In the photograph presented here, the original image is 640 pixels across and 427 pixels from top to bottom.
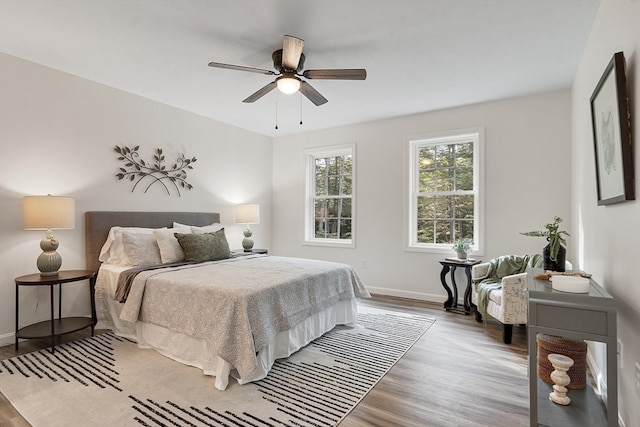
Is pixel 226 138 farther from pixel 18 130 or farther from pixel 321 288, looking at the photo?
pixel 321 288

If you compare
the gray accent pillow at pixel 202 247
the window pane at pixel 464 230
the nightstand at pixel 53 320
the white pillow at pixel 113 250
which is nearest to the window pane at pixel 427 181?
the window pane at pixel 464 230

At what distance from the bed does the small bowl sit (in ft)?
6.05

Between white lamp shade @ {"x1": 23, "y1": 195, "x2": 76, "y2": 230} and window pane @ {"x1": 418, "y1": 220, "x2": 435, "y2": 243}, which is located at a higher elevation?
white lamp shade @ {"x1": 23, "y1": 195, "x2": 76, "y2": 230}

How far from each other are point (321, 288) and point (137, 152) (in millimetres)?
2836

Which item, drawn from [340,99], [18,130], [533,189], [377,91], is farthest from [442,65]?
[18,130]

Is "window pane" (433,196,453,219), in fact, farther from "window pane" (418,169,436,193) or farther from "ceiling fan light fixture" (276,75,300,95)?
"ceiling fan light fixture" (276,75,300,95)

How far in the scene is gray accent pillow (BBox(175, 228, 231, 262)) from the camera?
11.7 ft

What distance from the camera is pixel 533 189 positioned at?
3.88 m

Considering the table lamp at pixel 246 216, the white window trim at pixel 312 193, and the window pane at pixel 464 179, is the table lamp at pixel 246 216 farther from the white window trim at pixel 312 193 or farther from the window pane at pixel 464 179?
the window pane at pixel 464 179

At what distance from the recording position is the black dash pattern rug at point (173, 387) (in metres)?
1.93

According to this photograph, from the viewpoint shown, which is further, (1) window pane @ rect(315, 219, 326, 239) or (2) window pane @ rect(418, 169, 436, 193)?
(1) window pane @ rect(315, 219, 326, 239)

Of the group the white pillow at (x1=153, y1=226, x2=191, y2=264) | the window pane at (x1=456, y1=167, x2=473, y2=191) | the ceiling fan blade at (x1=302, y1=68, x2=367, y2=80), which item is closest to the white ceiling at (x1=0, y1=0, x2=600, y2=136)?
the ceiling fan blade at (x1=302, y1=68, x2=367, y2=80)

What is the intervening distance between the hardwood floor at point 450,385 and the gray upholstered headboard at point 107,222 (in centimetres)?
83

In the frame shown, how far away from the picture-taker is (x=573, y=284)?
1.73m
